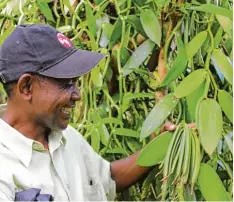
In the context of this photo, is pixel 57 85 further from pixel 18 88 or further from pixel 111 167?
pixel 111 167

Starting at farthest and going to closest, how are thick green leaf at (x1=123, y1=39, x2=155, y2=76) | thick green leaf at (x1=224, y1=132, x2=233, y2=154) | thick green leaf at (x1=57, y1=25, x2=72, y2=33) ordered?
thick green leaf at (x1=57, y1=25, x2=72, y2=33)
thick green leaf at (x1=123, y1=39, x2=155, y2=76)
thick green leaf at (x1=224, y1=132, x2=233, y2=154)

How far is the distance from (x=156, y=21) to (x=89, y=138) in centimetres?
31

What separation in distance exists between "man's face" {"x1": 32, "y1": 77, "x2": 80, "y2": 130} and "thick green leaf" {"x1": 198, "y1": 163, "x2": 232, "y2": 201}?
0.26 metres

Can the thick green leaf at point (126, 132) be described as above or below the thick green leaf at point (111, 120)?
below

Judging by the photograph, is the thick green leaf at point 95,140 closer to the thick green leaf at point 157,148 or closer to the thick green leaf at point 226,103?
the thick green leaf at point 157,148

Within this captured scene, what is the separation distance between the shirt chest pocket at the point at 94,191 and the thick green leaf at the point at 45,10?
35cm

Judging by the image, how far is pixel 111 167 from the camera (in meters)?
1.32

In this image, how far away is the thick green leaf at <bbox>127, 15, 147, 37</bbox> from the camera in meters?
1.21

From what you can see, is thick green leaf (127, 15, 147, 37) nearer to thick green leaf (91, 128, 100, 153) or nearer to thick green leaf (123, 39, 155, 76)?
thick green leaf (123, 39, 155, 76)

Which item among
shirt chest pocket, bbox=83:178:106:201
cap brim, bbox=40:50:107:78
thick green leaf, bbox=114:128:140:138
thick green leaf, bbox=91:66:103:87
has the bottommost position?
shirt chest pocket, bbox=83:178:106:201

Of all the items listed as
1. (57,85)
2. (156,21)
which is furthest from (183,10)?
(57,85)

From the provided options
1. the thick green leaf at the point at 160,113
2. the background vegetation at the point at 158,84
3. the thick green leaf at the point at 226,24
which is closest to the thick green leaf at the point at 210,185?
the background vegetation at the point at 158,84

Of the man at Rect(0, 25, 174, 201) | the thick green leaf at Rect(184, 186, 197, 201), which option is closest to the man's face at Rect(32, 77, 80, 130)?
the man at Rect(0, 25, 174, 201)

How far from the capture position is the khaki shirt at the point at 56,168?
1093mm
